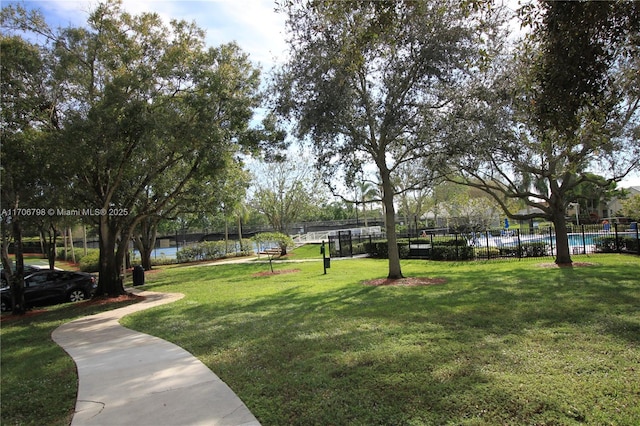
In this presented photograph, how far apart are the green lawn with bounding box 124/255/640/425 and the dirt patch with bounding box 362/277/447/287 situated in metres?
1.76

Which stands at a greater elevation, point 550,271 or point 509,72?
point 509,72

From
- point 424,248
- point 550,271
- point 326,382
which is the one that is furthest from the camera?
point 424,248

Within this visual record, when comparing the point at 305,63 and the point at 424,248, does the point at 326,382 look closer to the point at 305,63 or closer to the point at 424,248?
the point at 305,63

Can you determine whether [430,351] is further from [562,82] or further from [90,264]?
[90,264]

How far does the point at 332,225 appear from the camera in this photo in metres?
72.5

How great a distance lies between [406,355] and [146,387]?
A: 3.56m

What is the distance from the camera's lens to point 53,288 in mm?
15922

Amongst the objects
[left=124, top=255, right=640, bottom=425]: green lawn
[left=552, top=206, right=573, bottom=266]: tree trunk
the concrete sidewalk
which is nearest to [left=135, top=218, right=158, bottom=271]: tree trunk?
[left=124, top=255, right=640, bottom=425]: green lawn

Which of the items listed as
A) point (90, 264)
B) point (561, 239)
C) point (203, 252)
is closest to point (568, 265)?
point (561, 239)

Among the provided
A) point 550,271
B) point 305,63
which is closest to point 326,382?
point 305,63

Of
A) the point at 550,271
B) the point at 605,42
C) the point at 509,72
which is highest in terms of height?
the point at 509,72

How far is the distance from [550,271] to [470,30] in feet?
28.9

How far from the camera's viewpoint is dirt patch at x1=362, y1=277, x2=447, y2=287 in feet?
45.2

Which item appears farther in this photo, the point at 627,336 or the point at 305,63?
the point at 305,63
